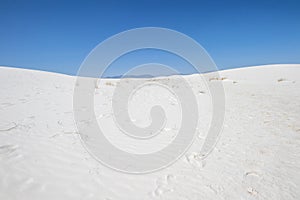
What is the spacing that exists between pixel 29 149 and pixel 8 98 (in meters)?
4.12

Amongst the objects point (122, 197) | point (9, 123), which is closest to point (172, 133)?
point (122, 197)

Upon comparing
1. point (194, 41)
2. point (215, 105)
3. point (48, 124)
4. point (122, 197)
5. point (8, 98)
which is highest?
point (194, 41)

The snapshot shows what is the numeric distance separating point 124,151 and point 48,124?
2110mm

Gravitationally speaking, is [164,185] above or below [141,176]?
below

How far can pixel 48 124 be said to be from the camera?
15.3ft

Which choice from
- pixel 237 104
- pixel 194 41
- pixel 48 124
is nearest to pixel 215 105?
pixel 237 104

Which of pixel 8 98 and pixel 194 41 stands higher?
pixel 194 41

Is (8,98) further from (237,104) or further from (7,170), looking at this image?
(237,104)

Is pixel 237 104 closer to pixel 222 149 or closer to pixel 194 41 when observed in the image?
pixel 194 41

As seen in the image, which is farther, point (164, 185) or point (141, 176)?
point (141, 176)

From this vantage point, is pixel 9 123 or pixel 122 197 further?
pixel 9 123

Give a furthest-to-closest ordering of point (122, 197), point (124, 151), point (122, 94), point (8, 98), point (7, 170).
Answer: point (122, 94) → point (8, 98) → point (124, 151) → point (7, 170) → point (122, 197)

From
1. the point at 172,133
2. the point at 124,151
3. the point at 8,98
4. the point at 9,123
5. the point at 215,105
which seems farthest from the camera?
the point at 215,105

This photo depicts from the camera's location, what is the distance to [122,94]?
29.2 feet
